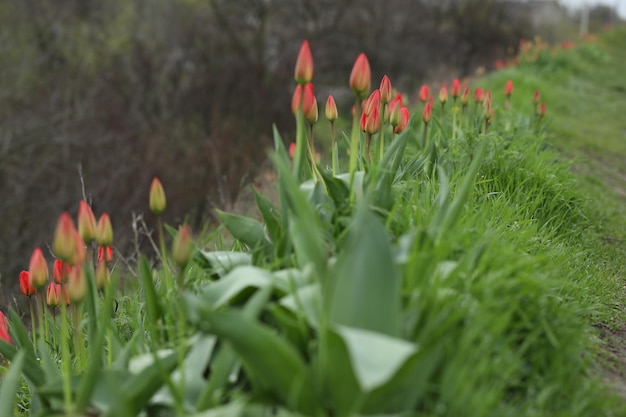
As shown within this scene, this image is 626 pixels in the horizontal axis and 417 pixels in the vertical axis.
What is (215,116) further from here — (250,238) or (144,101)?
(250,238)

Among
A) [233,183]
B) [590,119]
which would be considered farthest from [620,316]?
[233,183]

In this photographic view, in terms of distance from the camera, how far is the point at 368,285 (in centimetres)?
177

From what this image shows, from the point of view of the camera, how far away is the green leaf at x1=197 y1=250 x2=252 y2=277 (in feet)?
7.88

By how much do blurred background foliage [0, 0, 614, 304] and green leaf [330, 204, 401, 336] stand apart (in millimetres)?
6053

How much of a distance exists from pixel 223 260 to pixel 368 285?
78cm

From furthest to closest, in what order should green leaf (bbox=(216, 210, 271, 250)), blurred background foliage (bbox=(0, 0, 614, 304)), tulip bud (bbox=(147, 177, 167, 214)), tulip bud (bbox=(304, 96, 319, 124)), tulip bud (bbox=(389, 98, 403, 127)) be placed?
1. blurred background foliage (bbox=(0, 0, 614, 304))
2. tulip bud (bbox=(389, 98, 403, 127))
3. tulip bud (bbox=(304, 96, 319, 124))
4. green leaf (bbox=(216, 210, 271, 250))
5. tulip bud (bbox=(147, 177, 167, 214))

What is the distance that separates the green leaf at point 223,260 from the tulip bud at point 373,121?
29.6 inches

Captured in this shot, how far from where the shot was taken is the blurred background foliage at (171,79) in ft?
35.6

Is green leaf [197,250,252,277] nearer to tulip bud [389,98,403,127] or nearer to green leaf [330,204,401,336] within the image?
green leaf [330,204,401,336]

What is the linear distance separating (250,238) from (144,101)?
42.1ft

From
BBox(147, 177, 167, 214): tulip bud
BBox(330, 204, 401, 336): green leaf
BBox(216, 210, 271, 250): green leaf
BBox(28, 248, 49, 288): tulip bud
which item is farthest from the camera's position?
BBox(216, 210, 271, 250): green leaf

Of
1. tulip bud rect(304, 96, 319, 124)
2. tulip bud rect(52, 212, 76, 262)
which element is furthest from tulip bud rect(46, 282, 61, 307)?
tulip bud rect(304, 96, 319, 124)

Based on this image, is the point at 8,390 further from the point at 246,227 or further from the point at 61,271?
the point at 246,227

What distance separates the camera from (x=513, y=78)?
921 centimetres
